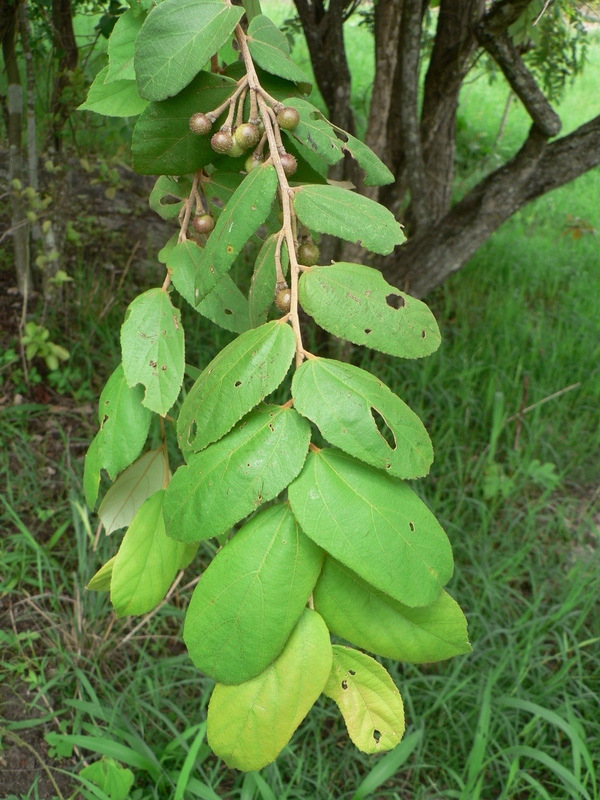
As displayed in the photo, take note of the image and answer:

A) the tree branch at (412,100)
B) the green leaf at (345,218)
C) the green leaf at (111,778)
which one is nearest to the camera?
the green leaf at (345,218)

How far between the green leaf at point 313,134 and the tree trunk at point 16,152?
5.93 feet

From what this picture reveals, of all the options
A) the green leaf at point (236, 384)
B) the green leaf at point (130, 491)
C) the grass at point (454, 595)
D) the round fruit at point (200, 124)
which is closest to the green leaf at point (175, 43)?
the round fruit at point (200, 124)

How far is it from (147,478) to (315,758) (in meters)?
1.24

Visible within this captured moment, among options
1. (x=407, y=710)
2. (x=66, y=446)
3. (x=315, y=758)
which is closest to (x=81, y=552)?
(x=66, y=446)

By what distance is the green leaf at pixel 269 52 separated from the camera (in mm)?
663

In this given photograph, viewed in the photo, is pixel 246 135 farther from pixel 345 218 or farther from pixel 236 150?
pixel 345 218

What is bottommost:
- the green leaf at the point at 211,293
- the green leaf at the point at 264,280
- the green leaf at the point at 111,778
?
the green leaf at the point at 111,778

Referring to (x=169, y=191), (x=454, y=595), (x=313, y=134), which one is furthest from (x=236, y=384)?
(x=454, y=595)

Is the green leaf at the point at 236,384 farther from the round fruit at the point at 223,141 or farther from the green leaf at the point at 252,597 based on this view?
Answer: the round fruit at the point at 223,141

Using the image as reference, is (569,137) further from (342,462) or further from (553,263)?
(342,462)

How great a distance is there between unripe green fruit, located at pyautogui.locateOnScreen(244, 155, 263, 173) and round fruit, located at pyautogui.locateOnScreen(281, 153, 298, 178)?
0.08ft

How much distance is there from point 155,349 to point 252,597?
30 cm

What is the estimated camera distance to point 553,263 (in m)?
3.54

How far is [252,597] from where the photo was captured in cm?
50
